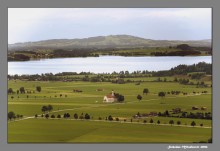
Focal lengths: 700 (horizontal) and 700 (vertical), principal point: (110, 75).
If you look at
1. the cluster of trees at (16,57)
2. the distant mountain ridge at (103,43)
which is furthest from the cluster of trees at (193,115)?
the cluster of trees at (16,57)

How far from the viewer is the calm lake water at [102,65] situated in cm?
1223

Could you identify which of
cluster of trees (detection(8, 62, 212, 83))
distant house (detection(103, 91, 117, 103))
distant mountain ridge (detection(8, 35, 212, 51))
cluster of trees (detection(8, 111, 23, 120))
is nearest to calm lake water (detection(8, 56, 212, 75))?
cluster of trees (detection(8, 62, 212, 83))

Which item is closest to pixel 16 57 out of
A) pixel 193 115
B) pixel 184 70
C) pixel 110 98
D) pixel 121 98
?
pixel 110 98

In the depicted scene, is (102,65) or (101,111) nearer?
(101,111)

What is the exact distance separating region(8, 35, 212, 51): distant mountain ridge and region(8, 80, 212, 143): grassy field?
0.64 m

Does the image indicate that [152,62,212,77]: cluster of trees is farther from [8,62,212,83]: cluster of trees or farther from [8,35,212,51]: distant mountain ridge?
[8,35,212,51]: distant mountain ridge

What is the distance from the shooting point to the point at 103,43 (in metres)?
12.2

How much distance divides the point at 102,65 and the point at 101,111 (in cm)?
81

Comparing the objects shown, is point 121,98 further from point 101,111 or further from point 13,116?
point 13,116

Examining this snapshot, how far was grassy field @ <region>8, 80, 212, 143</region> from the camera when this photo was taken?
12023 mm

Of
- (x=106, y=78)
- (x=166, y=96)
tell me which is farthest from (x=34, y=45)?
(x=166, y=96)

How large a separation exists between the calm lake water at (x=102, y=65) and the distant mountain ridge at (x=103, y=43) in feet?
0.75

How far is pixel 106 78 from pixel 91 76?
27 centimetres

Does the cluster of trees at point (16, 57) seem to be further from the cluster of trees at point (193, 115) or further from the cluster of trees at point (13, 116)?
the cluster of trees at point (193, 115)
